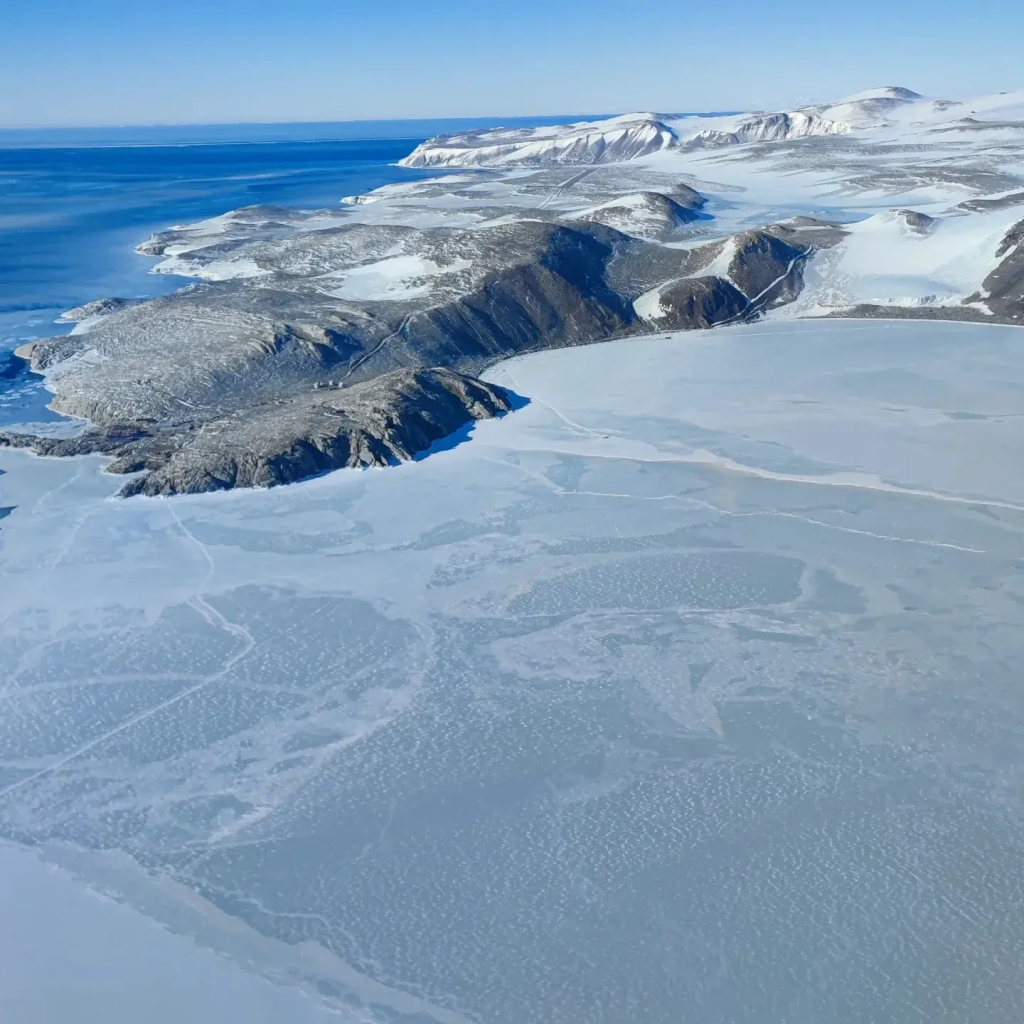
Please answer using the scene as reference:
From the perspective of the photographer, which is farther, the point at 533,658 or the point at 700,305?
the point at 700,305

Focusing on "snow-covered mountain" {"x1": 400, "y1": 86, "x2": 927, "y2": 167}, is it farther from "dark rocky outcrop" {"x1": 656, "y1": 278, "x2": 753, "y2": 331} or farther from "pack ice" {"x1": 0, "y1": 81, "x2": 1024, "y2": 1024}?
"pack ice" {"x1": 0, "y1": 81, "x2": 1024, "y2": 1024}

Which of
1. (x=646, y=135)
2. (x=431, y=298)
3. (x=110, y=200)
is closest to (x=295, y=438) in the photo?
(x=431, y=298)

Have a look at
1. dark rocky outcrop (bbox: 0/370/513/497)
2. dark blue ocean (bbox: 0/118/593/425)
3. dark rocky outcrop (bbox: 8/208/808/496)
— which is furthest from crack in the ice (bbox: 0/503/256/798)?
dark blue ocean (bbox: 0/118/593/425)

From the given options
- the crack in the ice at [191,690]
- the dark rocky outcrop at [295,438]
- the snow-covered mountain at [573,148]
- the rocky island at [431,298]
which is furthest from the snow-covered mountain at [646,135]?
the crack in the ice at [191,690]

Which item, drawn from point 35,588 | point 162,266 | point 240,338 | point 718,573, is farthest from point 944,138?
point 35,588

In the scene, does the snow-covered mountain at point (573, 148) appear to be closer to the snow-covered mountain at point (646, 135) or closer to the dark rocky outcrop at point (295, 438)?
the snow-covered mountain at point (646, 135)

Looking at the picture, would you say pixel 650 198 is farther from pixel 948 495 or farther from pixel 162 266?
pixel 948 495

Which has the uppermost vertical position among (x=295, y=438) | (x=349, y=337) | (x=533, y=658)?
(x=295, y=438)

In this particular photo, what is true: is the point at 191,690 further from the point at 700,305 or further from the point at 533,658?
the point at 700,305
